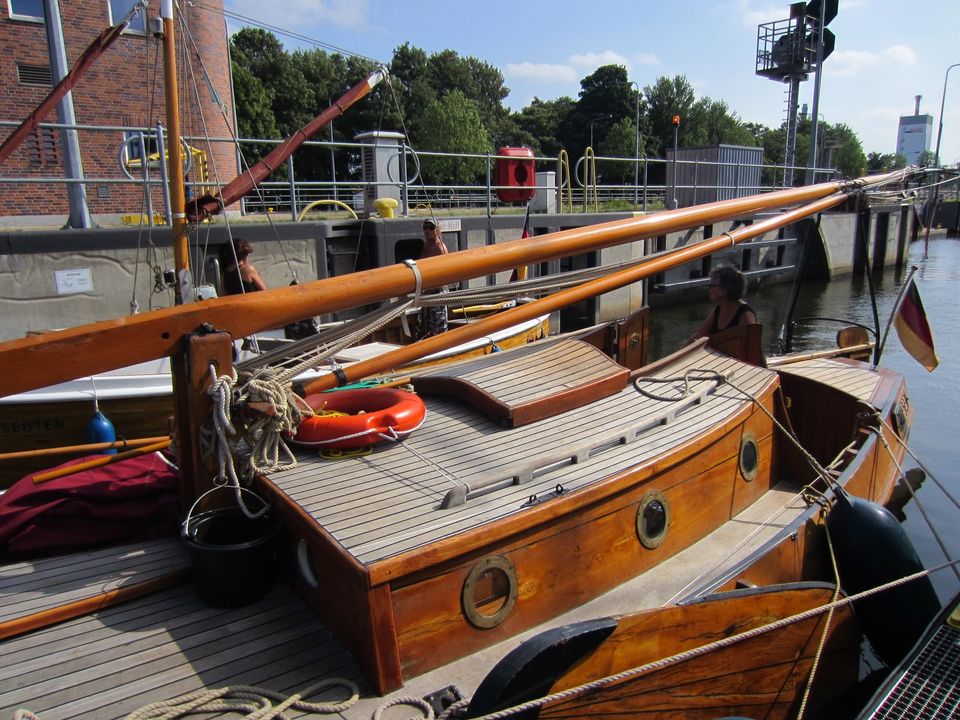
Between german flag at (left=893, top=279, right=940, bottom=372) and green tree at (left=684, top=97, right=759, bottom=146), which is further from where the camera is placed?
green tree at (left=684, top=97, right=759, bottom=146)

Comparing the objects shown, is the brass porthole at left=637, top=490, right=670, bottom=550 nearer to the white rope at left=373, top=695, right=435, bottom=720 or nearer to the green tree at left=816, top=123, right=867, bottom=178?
the white rope at left=373, top=695, right=435, bottom=720

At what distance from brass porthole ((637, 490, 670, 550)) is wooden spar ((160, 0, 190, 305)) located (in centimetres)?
449

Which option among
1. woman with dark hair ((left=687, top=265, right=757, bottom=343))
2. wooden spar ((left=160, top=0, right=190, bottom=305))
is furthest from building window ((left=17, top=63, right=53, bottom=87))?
woman with dark hair ((left=687, top=265, right=757, bottom=343))

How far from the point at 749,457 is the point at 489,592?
6.80ft

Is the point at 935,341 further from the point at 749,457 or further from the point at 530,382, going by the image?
the point at 530,382

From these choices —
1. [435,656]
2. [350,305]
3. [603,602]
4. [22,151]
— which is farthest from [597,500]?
[22,151]

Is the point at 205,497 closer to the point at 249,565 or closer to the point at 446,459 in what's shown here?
the point at 249,565

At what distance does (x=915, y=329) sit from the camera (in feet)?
20.9

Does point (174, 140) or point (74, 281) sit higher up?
point (174, 140)

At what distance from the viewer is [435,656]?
255cm

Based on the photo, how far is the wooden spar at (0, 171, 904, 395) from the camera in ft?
8.03

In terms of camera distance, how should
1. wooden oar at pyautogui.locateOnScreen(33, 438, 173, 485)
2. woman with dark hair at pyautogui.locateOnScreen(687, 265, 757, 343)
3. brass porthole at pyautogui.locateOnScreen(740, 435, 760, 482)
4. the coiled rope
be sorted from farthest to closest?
woman with dark hair at pyautogui.locateOnScreen(687, 265, 757, 343) → brass porthole at pyautogui.locateOnScreen(740, 435, 760, 482) → wooden oar at pyautogui.locateOnScreen(33, 438, 173, 485) → the coiled rope

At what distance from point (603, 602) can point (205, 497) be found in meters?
1.81

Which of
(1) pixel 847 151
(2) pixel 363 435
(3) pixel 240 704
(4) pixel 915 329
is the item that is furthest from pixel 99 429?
(1) pixel 847 151
